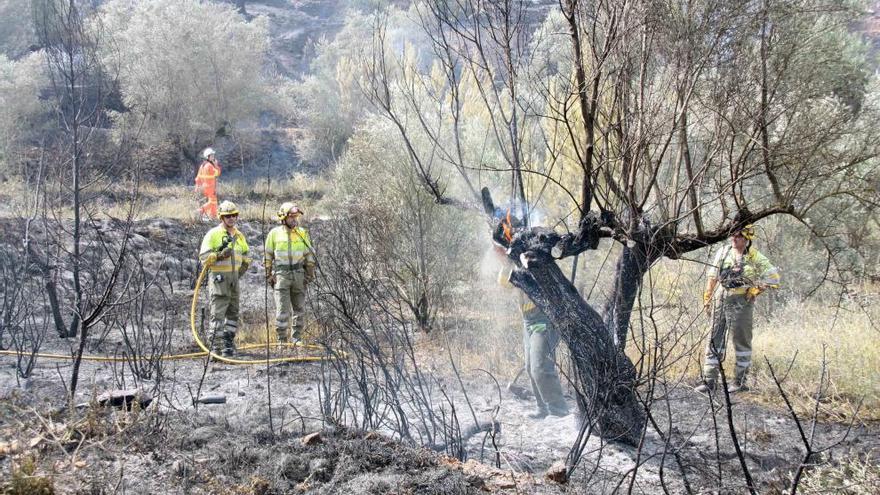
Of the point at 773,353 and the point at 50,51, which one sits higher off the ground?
the point at 50,51

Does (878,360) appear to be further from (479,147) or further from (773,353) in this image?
(479,147)

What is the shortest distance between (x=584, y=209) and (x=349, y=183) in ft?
29.5

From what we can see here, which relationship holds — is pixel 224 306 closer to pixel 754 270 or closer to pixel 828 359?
pixel 754 270

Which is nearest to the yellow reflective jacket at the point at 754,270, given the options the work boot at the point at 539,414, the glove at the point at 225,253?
the work boot at the point at 539,414

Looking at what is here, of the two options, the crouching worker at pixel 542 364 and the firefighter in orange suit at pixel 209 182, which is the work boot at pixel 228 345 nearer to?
the crouching worker at pixel 542 364

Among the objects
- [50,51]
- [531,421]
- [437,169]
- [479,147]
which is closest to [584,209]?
[531,421]

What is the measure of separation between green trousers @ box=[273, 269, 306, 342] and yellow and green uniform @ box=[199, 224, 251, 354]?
509mm

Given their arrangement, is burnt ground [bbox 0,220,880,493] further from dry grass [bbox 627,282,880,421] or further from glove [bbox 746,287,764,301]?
glove [bbox 746,287,764,301]

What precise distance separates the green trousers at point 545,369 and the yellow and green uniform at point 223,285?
3.71 meters

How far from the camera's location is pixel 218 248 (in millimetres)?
7855

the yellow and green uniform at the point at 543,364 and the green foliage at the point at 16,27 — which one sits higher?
the green foliage at the point at 16,27

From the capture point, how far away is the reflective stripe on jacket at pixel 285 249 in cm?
832

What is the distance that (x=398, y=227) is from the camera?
10023mm

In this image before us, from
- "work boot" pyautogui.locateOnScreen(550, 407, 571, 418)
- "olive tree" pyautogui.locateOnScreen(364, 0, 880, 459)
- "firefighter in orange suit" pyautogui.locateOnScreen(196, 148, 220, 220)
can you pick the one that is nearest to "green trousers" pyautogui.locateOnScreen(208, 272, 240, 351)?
"olive tree" pyautogui.locateOnScreen(364, 0, 880, 459)
